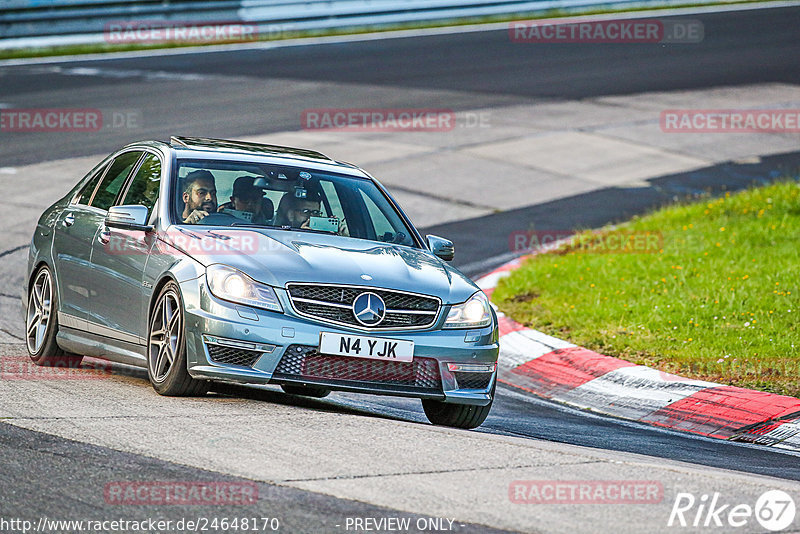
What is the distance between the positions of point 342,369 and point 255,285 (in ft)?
2.16

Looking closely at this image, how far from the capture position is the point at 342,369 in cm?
677

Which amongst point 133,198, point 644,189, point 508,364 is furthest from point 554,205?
point 133,198

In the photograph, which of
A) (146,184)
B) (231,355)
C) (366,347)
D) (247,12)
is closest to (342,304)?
(366,347)

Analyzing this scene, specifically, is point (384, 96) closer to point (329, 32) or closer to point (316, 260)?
point (329, 32)

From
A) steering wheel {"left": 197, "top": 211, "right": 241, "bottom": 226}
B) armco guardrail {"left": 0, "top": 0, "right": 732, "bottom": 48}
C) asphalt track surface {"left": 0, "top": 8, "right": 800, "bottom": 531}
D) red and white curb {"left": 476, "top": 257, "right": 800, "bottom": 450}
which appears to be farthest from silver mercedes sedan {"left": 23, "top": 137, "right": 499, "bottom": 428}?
armco guardrail {"left": 0, "top": 0, "right": 732, "bottom": 48}

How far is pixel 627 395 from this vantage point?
8.98 meters

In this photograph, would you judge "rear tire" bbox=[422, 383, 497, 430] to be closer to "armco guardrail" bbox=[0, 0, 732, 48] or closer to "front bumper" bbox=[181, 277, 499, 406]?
"front bumper" bbox=[181, 277, 499, 406]

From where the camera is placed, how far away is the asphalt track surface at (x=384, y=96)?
212 inches

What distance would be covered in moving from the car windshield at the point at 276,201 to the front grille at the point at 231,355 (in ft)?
3.65

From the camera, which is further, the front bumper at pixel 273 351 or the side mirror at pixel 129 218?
the side mirror at pixel 129 218

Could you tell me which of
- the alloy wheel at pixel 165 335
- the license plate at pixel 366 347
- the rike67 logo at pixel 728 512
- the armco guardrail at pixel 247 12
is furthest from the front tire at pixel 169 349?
the armco guardrail at pixel 247 12

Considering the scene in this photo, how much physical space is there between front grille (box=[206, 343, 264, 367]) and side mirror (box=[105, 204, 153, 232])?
1149 millimetres

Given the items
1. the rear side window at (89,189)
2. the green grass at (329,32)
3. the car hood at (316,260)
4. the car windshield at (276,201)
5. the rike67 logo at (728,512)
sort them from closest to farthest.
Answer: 1. the rike67 logo at (728,512)
2. the car hood at (316,260)
3. the car windshield at (276,201)
4. the rear side window at (89,189)
5. the green grass at (329,32)

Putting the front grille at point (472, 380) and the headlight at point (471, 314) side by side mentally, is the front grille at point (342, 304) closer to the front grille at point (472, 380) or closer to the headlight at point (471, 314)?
the headlight at point (471, 314)
